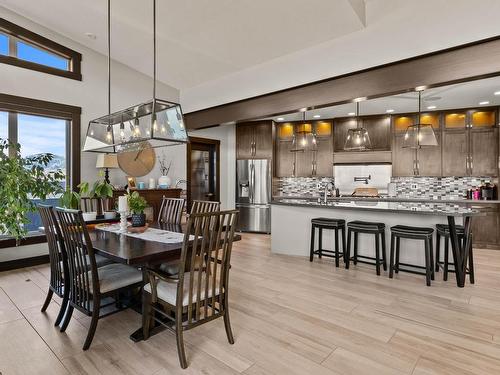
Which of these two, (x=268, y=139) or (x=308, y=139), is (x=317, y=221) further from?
(x=268, y=139)

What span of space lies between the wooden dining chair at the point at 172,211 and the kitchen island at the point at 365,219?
1.94 metres

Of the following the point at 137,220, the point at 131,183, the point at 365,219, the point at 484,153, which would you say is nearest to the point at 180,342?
the point at 137,220

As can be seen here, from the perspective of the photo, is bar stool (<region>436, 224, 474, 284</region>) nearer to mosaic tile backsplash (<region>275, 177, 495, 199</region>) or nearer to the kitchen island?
the kitchen island

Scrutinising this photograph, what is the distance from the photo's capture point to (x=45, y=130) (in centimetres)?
474

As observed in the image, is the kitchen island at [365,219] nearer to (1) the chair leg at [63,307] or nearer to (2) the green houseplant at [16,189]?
(1) the chair leg at [63,307]

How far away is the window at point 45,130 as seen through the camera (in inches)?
Result: 171

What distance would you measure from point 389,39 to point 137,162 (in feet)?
14.8

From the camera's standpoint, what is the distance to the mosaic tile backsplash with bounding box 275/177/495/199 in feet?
19.0

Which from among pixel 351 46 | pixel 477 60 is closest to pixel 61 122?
pixel 351 46

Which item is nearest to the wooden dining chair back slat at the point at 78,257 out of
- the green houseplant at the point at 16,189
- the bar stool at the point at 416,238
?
the green houseplant at the point at 16,189

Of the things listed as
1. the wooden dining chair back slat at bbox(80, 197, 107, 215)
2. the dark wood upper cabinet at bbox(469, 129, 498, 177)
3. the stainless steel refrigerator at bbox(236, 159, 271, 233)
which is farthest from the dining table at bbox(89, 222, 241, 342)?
the dark wood upper cabinet at bbox(469, 129, 498, 177)

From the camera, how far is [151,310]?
2.32 metres

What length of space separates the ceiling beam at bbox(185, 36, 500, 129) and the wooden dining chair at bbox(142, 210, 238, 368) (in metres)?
2.49

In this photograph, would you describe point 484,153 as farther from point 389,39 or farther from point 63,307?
point 63,307
